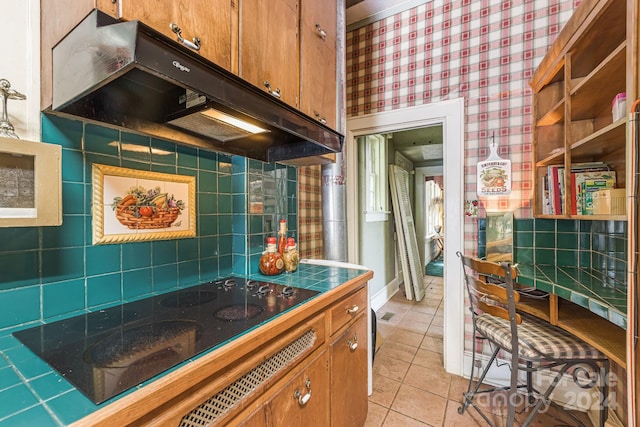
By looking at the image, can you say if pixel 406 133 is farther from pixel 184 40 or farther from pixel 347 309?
pixel 184 40

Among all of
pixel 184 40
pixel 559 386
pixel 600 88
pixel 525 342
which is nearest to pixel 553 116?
pixel 600 88

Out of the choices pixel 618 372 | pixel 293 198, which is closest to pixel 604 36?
pixel 618 372

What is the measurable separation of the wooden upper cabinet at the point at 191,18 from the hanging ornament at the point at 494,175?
1.76 meters

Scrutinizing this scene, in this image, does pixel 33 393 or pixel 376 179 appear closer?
pixel 33 393

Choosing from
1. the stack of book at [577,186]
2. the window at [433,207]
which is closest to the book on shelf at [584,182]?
the stack of book at [577,186]

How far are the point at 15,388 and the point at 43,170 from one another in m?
0.57

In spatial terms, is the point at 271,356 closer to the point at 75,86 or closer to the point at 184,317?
the point at 184,317

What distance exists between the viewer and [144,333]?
0.76 m

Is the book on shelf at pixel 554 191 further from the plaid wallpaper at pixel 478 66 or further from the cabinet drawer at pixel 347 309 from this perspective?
the cabinet drawer at pixel 347 309

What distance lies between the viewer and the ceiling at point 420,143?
364 cm

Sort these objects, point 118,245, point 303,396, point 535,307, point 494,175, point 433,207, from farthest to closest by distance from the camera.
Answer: point 433,207
point 494,175
point 535,307
point 118,245
point 303,396

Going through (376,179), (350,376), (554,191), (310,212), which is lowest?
(350,376)

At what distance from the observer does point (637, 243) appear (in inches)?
34.0

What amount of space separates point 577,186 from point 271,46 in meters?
1.71
